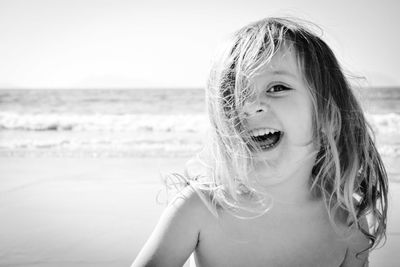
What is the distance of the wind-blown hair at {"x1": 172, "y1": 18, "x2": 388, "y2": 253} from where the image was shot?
162 cm

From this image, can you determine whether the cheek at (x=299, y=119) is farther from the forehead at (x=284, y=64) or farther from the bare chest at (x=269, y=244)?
the bare chest at (x=269, y=244)

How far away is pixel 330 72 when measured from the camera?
1741mm

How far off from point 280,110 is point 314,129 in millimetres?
257

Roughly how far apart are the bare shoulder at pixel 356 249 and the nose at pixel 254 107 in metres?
0.69

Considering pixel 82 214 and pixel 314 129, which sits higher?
pixel 82 214

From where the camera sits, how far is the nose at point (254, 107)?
1512 millimetres

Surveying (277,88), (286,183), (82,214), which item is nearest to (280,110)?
(277,88)

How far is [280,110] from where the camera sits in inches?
60.1

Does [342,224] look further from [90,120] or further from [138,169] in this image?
[90,120]

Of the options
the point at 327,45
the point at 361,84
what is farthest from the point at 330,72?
the point at 361,84

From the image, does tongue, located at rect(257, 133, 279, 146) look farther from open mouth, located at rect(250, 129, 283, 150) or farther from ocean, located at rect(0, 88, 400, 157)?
ocean, located at rect(0, 88, 400, 157)

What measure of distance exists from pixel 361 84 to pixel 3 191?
319 centimetres

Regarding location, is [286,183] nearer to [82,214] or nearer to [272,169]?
[272,169]

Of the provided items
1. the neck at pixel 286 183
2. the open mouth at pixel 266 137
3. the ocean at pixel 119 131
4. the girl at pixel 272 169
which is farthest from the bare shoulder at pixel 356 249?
the ocean at pixel 119 131
